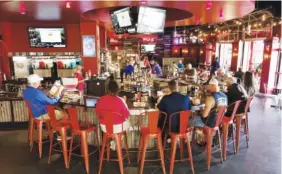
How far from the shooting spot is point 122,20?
5113mm

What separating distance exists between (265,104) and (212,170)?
6045mm

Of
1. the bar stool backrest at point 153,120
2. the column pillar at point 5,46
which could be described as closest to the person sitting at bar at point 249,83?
the bar stool backrest at point 153,120

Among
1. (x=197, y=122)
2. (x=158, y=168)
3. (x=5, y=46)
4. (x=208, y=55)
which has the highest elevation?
(x=5, y=46)

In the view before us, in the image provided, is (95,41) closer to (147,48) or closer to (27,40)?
(27,40)

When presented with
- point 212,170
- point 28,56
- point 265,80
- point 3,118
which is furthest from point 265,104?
point 28,56

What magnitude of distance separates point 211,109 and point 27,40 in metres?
7.67

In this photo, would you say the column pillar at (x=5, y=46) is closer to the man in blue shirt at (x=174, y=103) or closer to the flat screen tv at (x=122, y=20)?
the flat screen tv at (x=122, y=20)

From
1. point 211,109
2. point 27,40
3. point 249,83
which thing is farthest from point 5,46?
point 249,83

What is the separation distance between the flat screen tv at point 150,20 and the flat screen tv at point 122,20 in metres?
0.22

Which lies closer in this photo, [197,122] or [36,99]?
[197,122]

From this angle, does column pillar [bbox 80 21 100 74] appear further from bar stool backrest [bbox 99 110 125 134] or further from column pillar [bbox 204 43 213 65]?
column pillar [bbox 204 43 213 65]

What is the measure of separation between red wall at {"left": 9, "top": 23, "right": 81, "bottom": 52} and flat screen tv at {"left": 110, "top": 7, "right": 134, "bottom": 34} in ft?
13.4

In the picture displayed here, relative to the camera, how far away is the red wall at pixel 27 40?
8.56m

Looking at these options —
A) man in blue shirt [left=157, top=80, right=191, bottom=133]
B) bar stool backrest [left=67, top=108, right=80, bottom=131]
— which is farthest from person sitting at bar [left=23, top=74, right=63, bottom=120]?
man in blue shirt [left=157, top=80, right=191, bottom=133]
